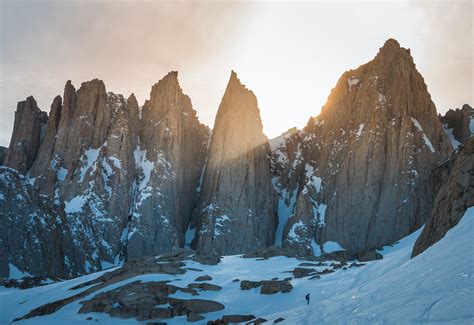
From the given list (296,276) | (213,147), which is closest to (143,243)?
(213,147)

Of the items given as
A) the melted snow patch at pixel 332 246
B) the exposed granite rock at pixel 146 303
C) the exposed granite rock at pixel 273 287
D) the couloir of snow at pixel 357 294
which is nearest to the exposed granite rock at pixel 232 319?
the couloir of snow at pixel 357 294

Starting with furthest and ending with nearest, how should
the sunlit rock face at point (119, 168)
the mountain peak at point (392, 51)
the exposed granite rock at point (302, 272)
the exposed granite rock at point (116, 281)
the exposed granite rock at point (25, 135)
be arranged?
the exposed granite rock at point (25, 135) < the mountain peak at point (392, 51) < the sunlit rock face at point (119, 168) < the exposed granite rock at point (302, 272) < the exposed granite rock at point (116, 281)

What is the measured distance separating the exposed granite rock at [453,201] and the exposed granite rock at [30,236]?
242ft

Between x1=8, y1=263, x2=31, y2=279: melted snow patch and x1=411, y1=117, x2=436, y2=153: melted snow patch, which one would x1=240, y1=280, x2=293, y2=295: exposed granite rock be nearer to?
x1=8, y1=263, x2=31, y2=279: melted snow patch

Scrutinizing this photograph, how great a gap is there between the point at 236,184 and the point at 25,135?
64602 millimetres

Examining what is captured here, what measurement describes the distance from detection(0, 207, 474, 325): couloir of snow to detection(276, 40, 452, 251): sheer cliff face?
58902 millimetres

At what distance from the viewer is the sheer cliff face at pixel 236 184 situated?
12675 cm

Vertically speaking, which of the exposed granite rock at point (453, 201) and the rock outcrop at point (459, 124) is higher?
the rock outcrop at point (459, 124)

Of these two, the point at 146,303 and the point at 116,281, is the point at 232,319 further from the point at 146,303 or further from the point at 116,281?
the point at 116,281

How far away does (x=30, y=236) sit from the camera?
95062 millimetres


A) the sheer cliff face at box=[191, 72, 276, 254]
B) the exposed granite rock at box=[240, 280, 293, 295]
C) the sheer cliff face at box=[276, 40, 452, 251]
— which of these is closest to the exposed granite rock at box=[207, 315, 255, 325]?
the exposed granite rock at box=[240, 280, 293, 295]

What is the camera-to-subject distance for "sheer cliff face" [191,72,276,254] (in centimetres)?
12675

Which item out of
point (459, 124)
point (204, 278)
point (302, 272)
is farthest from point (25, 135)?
point (459, 124)

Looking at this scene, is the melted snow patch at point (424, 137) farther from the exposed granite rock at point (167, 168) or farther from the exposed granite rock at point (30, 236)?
the exposed granite rock at point (30, 236)
